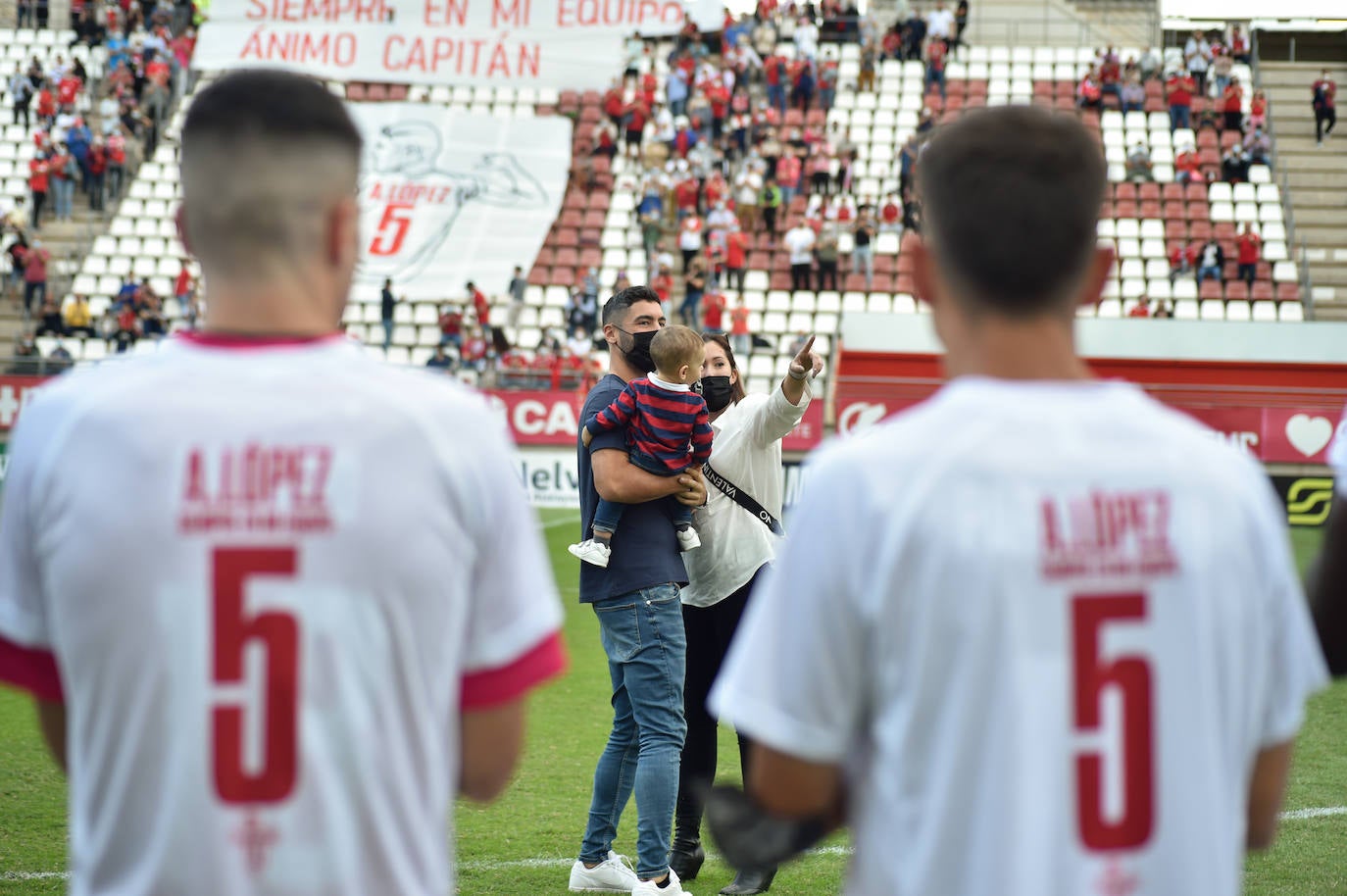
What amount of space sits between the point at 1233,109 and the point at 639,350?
2822 centimetres

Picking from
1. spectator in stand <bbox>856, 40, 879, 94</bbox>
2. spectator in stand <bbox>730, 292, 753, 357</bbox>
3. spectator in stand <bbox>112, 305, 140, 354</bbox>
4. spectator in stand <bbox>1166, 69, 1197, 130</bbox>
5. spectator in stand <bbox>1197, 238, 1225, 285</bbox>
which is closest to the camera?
spectator in stand <bbox>730, 292, 753, 357</bbox>

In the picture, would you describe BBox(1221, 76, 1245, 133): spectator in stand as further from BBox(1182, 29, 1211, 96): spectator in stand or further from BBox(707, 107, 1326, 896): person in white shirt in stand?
BBox(707, 107, 1326, 896): person in white shirt in stand

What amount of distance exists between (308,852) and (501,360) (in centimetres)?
2278

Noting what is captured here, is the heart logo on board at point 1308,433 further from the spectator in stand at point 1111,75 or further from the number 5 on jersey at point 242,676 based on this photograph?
the number 5 on jersey at point 242,676

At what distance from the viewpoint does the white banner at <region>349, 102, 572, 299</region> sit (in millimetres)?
29141

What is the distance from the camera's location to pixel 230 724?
180 cm

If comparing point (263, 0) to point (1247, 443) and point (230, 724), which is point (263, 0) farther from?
point (230, 724)

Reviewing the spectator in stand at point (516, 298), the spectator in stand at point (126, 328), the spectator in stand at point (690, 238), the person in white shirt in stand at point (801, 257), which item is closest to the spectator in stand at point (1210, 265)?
the person in white shirt in stand at point (801, 257)

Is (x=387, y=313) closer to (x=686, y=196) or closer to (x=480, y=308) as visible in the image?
(x=480, y=308)

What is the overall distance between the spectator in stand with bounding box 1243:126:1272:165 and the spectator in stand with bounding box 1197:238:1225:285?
3640 millimetres

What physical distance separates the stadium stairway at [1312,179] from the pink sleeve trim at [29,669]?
2756 centimetres

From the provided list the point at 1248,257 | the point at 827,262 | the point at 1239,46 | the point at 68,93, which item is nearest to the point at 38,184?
the point at 68,93

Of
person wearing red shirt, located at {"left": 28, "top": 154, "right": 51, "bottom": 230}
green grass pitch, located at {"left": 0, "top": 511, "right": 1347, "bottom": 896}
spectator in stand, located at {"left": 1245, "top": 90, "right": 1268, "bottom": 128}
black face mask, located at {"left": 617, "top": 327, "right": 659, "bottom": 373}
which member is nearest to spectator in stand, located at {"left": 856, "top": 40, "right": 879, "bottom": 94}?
spectator in stand, located at {"left": 1245, "top": 90, "right": 1268, "bottom": 128}

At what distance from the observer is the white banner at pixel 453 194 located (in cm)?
2914
